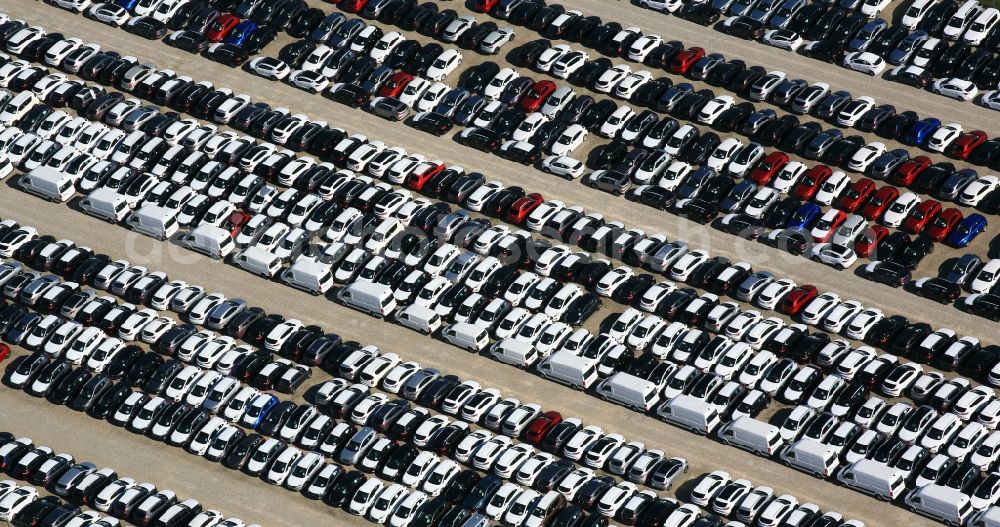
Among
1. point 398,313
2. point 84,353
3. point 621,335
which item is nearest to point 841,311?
point 621,335

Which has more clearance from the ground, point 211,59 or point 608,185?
point 211,59

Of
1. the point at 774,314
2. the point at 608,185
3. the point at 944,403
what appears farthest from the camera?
the point at 608,185

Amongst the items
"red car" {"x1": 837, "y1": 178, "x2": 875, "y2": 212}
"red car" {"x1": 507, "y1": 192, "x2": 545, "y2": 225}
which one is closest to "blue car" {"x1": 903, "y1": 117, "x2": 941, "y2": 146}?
"red car" {"x1": 837, "y1": 178, "x2": 875, "y2": 212}

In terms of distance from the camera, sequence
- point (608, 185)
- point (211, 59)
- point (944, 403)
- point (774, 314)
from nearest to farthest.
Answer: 1. point (944, 403)
2. point (774, 314)
3. point (608, 185)
4. point (211, 59)

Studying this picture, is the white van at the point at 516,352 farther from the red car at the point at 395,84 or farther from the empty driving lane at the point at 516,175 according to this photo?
the red car at the point at 395,84

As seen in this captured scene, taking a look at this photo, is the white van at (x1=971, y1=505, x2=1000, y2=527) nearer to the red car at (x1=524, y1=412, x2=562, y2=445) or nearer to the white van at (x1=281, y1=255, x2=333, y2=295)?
the red car at (x1=524, y1=412, x2=562, y2=445)

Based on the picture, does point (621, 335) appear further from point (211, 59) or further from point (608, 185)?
point (211, 59)

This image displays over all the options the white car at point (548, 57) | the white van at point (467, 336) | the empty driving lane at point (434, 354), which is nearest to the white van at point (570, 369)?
the empty driving lane at point (434, 354)

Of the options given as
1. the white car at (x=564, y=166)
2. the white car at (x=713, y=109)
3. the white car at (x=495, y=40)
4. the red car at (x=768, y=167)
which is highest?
the white car at (x=495, y=40)
